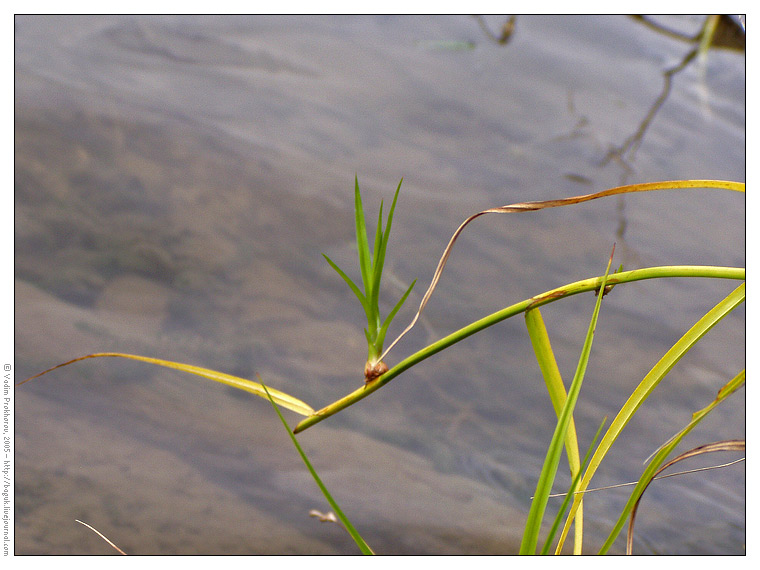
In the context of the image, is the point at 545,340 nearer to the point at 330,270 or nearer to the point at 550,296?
the point at 550,296

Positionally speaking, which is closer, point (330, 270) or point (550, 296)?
point (550, 296)

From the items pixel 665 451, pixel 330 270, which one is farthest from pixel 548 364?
pixel 330 270

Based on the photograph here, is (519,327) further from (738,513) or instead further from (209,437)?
(209,437)

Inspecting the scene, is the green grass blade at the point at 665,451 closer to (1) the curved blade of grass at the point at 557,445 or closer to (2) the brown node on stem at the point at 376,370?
(1) the curved blade of grass at the point at 557,445

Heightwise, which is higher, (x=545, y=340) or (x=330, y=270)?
(x=545, y=340)

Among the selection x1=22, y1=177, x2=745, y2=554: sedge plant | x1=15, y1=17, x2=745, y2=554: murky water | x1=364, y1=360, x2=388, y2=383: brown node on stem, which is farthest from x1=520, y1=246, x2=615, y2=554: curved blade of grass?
x1=15, y1=17, x2=745, y2=554: murky water

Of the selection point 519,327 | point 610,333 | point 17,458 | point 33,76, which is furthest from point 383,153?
point 17,458

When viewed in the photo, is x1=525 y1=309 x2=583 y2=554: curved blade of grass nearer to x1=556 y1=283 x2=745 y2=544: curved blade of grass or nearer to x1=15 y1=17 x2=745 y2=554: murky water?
x1=556 y1=283 x2=745 y2=544: curved blade of grass

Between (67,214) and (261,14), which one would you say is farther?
(261,14)
